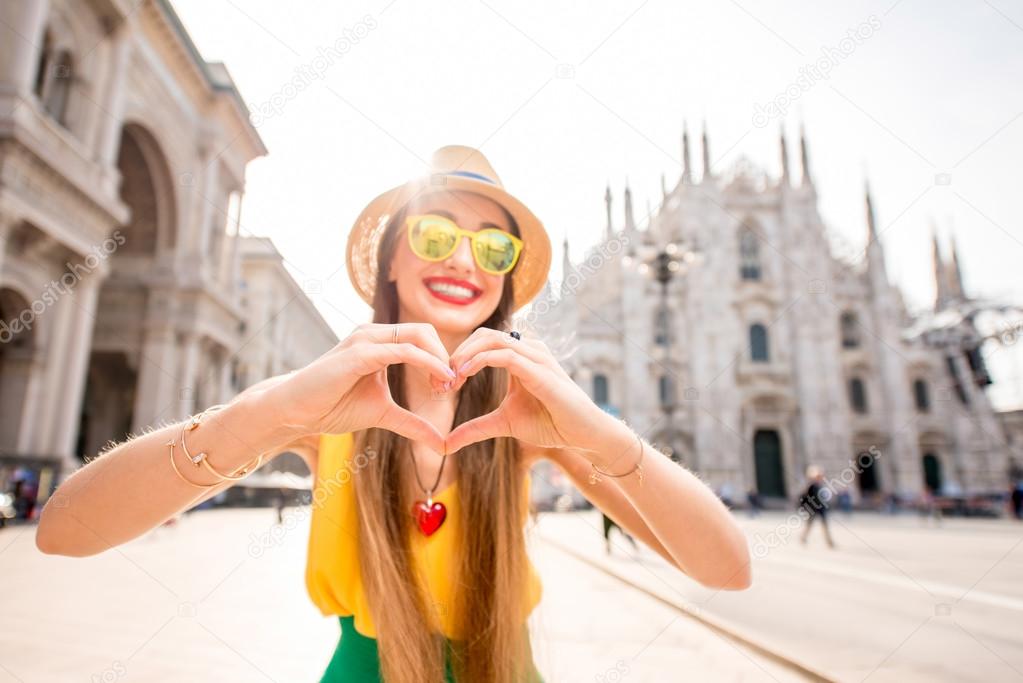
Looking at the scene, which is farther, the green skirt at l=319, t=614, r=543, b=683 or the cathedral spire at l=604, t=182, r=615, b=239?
the cathedral spire at l=604, t=182, r=615, b=239

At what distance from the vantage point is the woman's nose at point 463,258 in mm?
1498

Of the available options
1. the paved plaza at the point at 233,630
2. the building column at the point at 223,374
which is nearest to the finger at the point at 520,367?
the paved plaza at the point at 233,630

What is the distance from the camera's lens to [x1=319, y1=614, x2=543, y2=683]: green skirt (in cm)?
133

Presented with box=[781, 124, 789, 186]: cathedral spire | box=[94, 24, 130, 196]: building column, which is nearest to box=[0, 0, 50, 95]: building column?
box=[94, 24, 130, 196]: building column

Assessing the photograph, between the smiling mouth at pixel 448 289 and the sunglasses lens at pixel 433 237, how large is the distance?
0.22 feet

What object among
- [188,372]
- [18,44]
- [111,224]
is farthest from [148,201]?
[18,44]

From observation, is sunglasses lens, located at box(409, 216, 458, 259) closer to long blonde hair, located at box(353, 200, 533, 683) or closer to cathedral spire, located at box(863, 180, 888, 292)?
long blonde hair, located at box(353, 200, 533, 683)

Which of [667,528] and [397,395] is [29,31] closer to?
[397,395]

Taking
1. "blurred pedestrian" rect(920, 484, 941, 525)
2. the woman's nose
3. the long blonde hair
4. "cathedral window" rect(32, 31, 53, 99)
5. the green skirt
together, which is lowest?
"blurred pedestrian" rect(920, 484, 941, 525)

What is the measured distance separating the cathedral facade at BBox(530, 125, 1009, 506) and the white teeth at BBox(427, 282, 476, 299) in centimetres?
2671

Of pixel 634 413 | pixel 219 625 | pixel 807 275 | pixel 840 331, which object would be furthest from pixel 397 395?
pixel 840 331

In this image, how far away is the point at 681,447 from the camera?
28641 millimetres

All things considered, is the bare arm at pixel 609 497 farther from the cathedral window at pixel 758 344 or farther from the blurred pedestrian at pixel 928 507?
the cathedral window at pixel 758 344

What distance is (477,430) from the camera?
1120mm
